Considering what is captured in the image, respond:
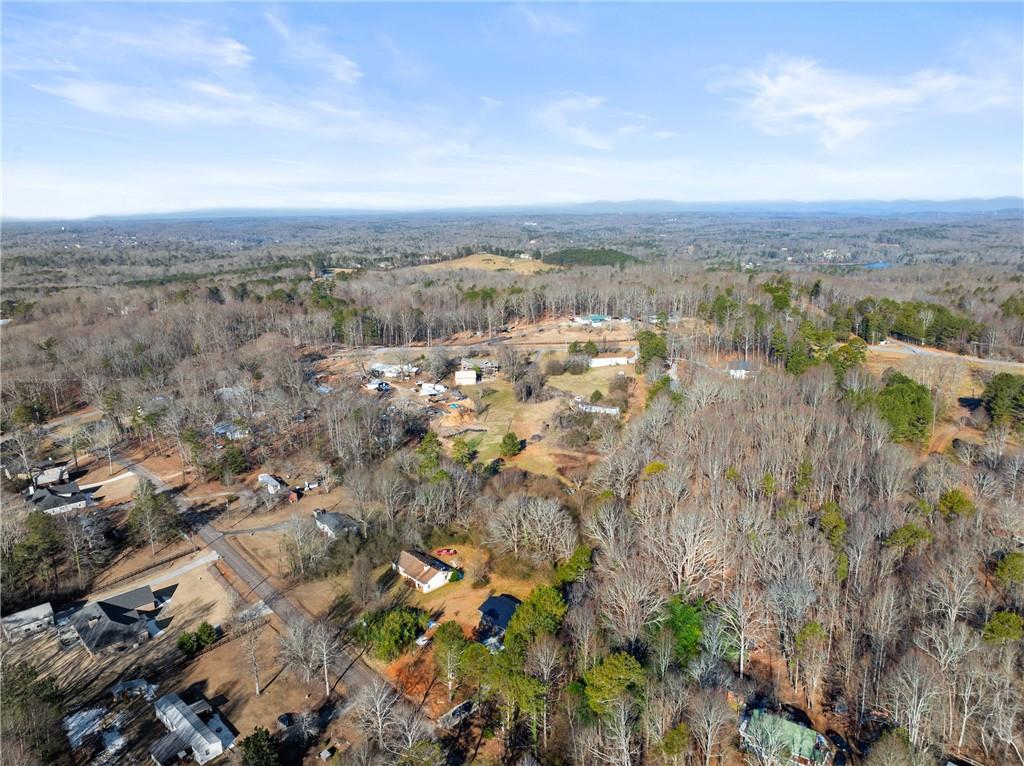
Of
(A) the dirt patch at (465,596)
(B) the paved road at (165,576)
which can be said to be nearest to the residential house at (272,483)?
(B) the paved road at (165,576)

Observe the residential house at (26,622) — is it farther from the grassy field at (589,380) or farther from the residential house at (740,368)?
the residential house at (740,368)

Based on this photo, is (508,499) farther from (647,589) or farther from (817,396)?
(817,396)

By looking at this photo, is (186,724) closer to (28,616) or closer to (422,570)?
(422,570)

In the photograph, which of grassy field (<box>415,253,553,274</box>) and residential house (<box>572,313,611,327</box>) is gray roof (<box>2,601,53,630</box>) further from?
grassy field (<box>415,253,553,274</box>)

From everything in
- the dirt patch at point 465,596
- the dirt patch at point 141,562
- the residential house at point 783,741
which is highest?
the residential house at point 783,741

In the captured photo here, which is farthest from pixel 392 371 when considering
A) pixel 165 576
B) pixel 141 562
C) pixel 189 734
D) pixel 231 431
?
pixel 189 734

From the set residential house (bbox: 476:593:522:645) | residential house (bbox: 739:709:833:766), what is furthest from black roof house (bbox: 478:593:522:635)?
residential house (bbox: 739:709:833:766)

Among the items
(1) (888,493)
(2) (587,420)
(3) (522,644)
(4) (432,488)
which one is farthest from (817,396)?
(3) (522,644)
